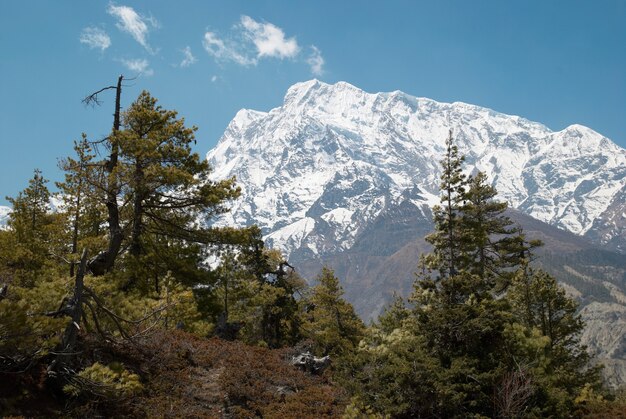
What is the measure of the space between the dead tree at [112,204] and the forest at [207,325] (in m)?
0.09

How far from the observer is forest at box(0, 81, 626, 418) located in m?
10.1

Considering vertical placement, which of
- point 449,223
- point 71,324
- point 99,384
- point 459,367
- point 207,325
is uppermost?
point 449,223

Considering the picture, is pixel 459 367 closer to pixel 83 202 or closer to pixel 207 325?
pixel 207 325

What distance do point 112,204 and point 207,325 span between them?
21.5 feet

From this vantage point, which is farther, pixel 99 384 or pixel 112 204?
pixel 112 204

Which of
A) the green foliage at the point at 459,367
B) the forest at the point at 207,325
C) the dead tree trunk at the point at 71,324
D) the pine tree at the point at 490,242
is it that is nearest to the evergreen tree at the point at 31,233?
the forest at the point at 207,325

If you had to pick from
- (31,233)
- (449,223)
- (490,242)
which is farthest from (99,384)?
(490,242)

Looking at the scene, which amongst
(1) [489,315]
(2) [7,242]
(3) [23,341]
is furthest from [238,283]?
(3) [23,341]

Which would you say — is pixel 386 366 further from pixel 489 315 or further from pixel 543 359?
pixel 543 359

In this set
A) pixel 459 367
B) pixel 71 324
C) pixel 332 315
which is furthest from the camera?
pixel 332 315

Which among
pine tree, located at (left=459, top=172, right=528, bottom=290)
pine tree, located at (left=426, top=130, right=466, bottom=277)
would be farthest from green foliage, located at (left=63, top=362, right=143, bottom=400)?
pine tree, located at (left=459, top=172, right=528, bottom=290)

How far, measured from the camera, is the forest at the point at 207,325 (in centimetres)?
1007

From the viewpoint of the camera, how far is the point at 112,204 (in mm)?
20625

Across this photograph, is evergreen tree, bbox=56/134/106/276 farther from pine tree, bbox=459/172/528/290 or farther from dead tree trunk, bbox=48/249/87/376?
pine tree, bbox=459/172/528/290
